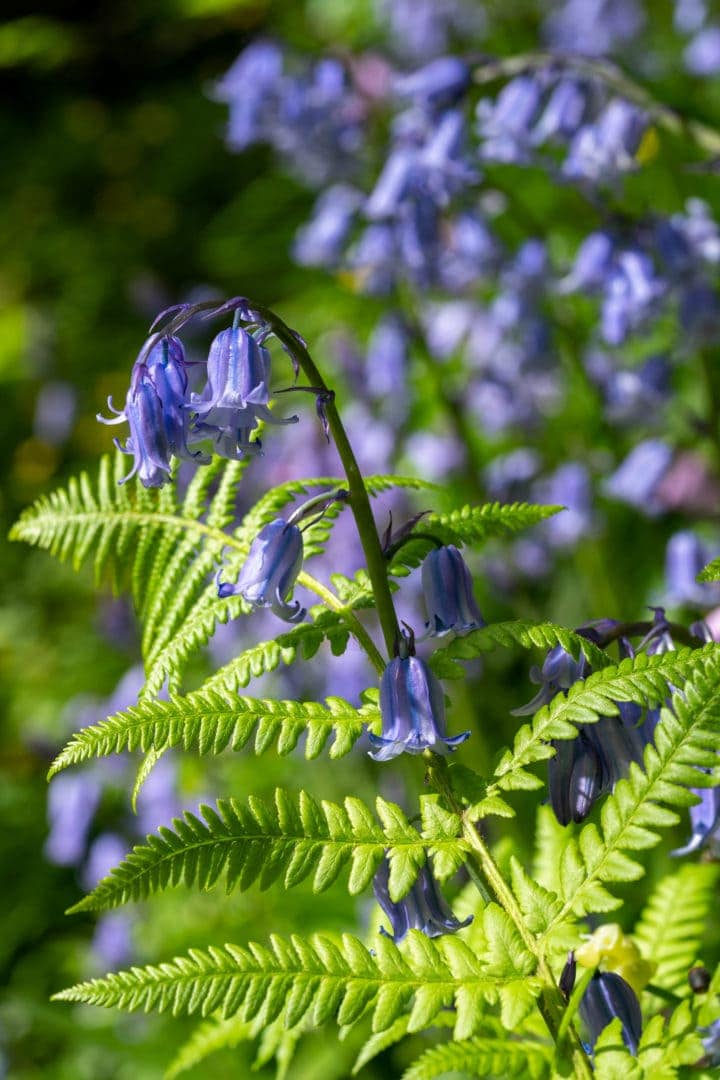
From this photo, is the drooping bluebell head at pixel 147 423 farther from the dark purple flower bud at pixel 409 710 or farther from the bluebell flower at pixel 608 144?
the bluebell flower at pixel 608 144

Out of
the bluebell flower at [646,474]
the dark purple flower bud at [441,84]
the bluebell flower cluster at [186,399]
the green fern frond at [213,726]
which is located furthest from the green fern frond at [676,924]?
the dark purple flower bud at [441,84]

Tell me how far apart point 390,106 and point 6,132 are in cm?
458

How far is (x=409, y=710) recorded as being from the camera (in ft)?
3.93

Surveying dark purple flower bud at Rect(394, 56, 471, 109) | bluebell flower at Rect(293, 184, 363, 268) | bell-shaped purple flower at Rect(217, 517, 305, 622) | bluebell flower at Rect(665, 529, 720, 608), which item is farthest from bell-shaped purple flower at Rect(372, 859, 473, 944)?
bluebell flower at Rect(293, 184, 363, 268)

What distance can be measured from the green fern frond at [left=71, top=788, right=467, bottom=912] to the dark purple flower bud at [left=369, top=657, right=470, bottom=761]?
74mm

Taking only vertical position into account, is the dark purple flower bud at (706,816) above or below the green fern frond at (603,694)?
below

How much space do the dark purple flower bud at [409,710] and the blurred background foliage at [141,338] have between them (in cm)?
172

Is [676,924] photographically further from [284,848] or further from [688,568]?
[688,568]

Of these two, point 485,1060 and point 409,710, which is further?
point 409,710

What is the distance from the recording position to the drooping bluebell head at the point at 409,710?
47.0 inches

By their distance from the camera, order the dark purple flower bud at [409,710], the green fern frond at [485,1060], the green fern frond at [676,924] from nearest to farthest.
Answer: the green fern frond at [485,1060]
the dark purple flower bud at [409,710]
the green fern frond at [676,924]

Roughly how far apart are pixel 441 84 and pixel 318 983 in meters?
2.44

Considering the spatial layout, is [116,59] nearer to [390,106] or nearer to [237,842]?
[390,106]

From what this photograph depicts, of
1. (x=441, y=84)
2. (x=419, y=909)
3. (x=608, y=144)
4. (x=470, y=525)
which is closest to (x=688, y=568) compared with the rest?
(x=608, y=144)
